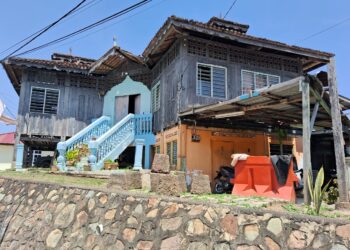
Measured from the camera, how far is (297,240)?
2852mm

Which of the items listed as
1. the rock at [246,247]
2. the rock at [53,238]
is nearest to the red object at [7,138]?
the rock at [53,238]

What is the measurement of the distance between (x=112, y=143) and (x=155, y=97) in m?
3.16

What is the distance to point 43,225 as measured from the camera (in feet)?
18.2

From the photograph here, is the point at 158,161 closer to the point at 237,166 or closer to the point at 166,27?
the point at 237,166

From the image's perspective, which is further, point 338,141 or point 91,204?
point 338,141

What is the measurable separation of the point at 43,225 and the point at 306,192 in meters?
5.16

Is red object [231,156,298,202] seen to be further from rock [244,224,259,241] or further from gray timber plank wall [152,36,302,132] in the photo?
rock [244,224,259,241]

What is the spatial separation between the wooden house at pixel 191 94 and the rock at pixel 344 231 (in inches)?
164

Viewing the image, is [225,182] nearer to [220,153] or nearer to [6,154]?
[220,153]

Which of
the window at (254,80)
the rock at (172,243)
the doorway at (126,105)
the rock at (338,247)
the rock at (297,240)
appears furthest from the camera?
the doorway at (126,105)

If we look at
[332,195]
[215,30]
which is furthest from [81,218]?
[215,30]

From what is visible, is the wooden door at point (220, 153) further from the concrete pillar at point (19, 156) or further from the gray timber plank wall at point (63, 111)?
the concrete pillar at point (19, 156)

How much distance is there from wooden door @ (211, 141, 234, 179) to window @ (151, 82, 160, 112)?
152 inches

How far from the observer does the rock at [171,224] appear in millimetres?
3777
